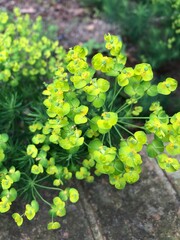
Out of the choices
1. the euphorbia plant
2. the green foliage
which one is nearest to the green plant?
the euphorbia plant

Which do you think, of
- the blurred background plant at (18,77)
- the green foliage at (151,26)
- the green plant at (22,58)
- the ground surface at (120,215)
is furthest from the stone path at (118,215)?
the green foliage at (151,26)

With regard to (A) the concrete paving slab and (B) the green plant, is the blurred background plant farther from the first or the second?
(A) the concrete paving slab

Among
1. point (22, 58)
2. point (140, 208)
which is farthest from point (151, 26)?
point (140, 208)

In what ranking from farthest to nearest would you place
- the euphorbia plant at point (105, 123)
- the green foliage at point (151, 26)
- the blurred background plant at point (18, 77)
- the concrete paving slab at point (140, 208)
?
the green foliage at point (151, 26)
the blurred background plant at point (18, 77)
the concrete paving slab at point (140, 208)
the euphorbia plant at point (105, 123)

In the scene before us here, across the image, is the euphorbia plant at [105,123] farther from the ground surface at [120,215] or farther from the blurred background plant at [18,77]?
the blurred background plant at [18,77]

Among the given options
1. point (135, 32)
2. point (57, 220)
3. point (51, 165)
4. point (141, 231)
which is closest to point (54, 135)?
point (51, 165)

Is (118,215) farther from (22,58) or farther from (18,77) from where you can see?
(22,58)
